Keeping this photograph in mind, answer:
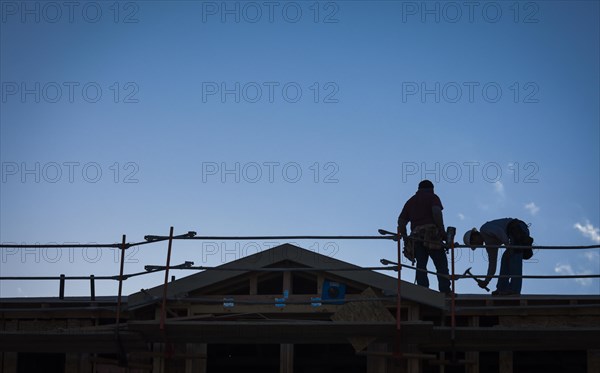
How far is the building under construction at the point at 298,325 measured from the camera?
1552 centimetres

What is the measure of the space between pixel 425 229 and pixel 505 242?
1368mm

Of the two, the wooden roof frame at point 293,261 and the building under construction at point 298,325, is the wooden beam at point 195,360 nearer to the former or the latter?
the building under construction at point 298,325

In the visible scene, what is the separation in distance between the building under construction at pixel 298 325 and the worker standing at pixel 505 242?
924 mm

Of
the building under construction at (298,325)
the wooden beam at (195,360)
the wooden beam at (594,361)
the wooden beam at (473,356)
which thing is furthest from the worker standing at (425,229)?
the wooden beam at (195,360)

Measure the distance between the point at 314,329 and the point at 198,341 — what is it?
178cm

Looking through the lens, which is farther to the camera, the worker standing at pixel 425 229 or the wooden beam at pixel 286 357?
the worker standing at pixel 425 229

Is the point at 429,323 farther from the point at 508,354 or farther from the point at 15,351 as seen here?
the point at 15,351

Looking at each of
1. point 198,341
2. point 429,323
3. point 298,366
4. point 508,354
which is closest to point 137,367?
point 198,341

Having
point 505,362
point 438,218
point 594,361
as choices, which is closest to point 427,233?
point 438,218

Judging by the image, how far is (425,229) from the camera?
1812 cm

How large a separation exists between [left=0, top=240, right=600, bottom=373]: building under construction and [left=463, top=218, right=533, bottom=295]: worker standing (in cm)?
92

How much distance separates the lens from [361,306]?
15891 millimetres

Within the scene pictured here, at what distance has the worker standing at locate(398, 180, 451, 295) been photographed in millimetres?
17797

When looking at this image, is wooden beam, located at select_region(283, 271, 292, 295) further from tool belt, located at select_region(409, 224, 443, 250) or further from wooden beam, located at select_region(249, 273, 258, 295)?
tool belt, located at select_region(409, 224, 443, 250)
